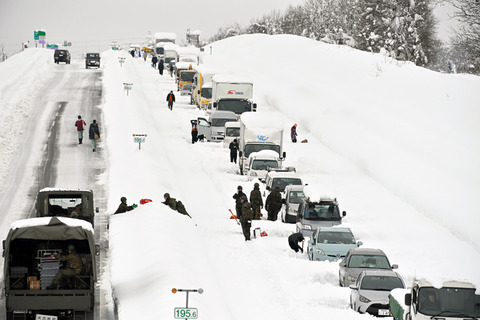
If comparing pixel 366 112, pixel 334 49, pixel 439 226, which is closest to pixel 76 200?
pixel 439 226

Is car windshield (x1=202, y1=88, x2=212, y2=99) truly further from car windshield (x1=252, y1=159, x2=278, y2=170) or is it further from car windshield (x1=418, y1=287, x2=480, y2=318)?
car windshield (x1=418, y1=287, x2=480, y2=318)

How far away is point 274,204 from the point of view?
33.0 metres

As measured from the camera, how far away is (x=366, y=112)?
5459cm

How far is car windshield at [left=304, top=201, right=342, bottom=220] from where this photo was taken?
99.3 ft

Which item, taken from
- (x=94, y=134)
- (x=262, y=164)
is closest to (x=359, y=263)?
(x=262, y=164)

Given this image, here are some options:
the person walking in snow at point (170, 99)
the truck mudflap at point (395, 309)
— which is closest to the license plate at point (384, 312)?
the truck mudflap at point (395, 309)

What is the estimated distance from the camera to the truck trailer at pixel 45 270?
1662 centimetres

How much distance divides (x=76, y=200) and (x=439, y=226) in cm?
1658

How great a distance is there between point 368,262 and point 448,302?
6473 millimetres

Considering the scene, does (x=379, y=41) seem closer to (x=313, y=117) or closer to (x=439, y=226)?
(x=313, y=117)

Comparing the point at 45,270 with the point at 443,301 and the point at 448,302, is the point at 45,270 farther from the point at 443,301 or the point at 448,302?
the point at 448,302

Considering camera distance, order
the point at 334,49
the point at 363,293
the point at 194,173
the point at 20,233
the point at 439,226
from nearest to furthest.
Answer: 1. the point at 20,233
2. the point at 363,293
3. the point at 439,226
4. the point at 194,173
5. the point at 334,49

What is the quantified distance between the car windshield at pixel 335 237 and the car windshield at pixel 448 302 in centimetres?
962

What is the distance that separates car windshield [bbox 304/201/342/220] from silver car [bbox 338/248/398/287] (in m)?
6.14
